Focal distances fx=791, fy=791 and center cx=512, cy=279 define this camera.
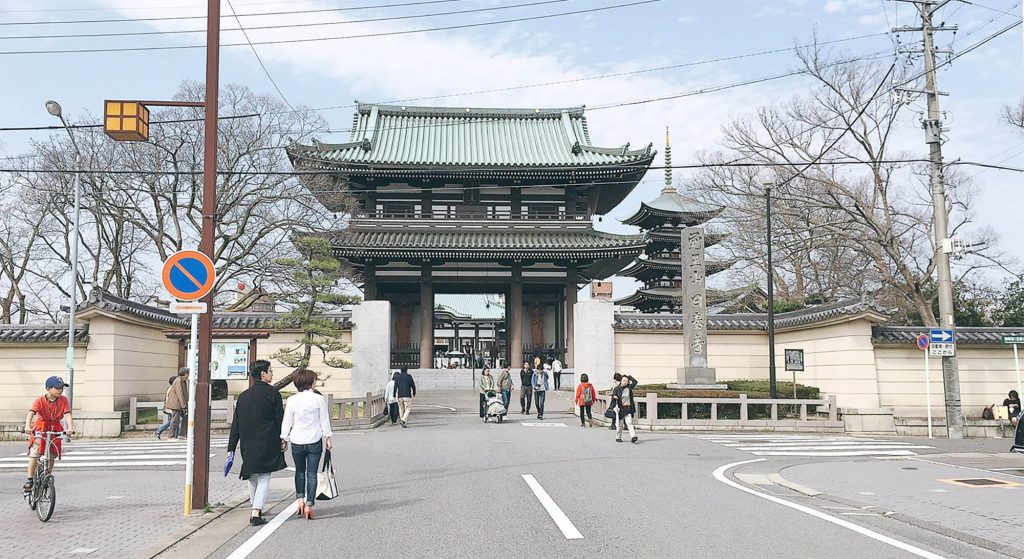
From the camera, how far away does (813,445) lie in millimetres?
17391

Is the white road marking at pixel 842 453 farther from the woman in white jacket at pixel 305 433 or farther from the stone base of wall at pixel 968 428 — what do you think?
the woman in white jacket at pixel 305 433

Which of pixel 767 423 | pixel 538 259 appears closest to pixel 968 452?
pixel 767 423

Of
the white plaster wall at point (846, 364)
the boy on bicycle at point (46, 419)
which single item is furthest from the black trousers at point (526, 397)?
the boy on bicycle at point (46, 419)

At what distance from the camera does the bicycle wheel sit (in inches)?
325

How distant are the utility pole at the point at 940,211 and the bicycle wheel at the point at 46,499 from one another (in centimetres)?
2014

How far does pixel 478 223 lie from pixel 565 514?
26.2 metres

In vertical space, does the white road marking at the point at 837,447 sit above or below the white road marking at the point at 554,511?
below

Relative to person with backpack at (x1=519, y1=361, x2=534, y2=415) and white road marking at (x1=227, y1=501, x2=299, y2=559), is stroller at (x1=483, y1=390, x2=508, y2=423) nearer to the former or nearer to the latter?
person with backpack at (x1=519, y1=361, x2=534, y2=415)

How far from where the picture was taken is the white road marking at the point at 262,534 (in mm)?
6812

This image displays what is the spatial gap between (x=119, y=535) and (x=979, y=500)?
9.70m

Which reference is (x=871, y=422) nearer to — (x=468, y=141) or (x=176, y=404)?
(x=176, y=404)

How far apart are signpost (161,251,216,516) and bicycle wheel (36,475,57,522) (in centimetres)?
131

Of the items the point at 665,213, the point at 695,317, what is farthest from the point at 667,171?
the point at 695,317

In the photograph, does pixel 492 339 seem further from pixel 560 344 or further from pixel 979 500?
pixel 979 500
